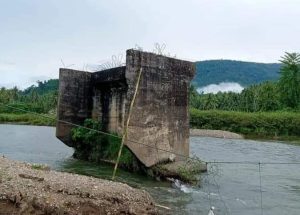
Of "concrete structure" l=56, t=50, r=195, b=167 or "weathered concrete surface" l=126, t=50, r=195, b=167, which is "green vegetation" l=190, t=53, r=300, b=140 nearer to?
"concrete structure" l=56, t=50, r=195, b=167

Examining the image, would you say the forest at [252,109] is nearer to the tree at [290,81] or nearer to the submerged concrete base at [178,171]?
the tree at [290,81]

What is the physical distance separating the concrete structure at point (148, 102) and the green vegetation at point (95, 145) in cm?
43

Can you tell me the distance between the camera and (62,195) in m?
9.31

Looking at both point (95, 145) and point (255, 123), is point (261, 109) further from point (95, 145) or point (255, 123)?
point (95, 145)

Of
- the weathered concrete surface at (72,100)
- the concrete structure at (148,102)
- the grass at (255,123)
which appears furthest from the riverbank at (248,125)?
the concrete structure at (148,102)

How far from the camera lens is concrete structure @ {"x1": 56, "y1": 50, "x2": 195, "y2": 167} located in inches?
574

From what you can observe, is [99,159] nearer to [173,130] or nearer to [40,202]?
[173,130]

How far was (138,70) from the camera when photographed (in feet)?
48.1

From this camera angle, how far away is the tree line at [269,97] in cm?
6944

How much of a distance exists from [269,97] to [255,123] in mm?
17822

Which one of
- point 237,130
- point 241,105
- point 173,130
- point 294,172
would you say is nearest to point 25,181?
point 173,130

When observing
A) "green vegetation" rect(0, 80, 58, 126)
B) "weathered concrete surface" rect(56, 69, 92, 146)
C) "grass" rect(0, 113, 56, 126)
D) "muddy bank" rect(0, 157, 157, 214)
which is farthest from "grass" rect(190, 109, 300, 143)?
"muddy bank" rect(0, 157, 157, 214)

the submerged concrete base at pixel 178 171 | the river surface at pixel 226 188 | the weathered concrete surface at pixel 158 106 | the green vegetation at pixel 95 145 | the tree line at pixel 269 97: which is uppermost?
the tree line at pixel 269 97

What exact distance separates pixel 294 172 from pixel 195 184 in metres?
6.89
